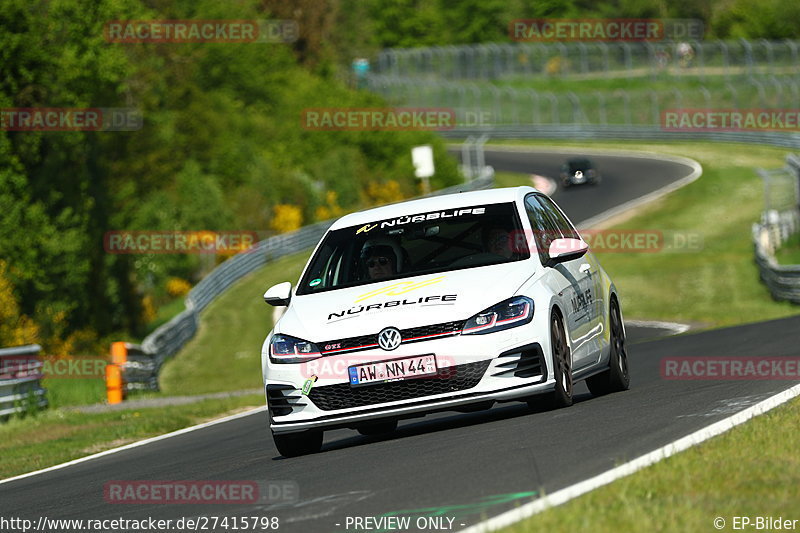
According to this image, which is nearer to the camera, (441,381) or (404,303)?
(441,381)

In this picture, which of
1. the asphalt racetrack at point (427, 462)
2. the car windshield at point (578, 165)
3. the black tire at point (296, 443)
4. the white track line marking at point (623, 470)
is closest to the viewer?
the white track line marking at point (623, 470)

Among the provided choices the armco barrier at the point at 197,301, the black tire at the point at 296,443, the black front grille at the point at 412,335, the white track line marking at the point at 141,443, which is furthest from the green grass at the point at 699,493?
the armco barrier at the point at 197,301

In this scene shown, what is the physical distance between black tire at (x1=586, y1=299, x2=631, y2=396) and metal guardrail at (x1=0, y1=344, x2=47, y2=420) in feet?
35.9

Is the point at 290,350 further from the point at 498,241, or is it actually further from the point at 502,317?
the point at 498,241

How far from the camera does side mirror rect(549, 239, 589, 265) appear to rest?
1040 cm

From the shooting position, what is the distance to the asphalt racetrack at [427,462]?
22.8 feet

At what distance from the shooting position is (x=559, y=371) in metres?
10.0

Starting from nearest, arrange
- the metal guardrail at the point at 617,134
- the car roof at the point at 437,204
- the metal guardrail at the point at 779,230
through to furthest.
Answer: the car roof at the point at 437,204, the metal guardrail at the point at 779,230, the metal guardrail at the point at 617,134

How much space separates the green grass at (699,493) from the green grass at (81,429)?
25.1ft

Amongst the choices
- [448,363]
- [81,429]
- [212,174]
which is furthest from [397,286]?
[212,174]

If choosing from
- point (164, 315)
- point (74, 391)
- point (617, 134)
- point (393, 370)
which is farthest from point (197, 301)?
point (617, 134)

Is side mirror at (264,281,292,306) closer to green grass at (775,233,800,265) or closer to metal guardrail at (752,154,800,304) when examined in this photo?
metal guardrail at (752,154,800,304)

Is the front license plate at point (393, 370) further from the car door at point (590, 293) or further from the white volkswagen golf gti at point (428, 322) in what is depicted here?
the car door at point (590, 293)

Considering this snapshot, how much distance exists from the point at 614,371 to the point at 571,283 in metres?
1.38
